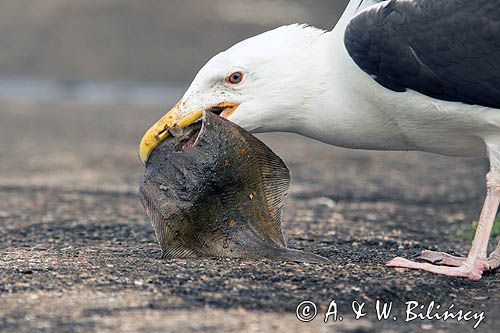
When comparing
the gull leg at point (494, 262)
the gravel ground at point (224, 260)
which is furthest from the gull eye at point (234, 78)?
the gull leg at point (494, 262)

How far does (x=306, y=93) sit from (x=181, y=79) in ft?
55.9

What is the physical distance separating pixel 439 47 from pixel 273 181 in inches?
47.7

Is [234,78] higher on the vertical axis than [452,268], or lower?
higher

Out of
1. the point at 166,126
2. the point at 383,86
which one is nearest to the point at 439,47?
the point at 383,86

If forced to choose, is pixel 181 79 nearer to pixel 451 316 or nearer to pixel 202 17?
pixel 202 17

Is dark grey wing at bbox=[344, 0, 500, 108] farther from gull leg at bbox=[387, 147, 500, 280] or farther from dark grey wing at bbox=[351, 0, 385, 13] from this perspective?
gull leg at bbox=[387, 147, 500, 280]

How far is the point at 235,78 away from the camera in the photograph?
5961 millimetres

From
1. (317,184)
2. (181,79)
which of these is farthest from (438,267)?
(181,79)

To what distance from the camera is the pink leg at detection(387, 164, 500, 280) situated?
5.77m

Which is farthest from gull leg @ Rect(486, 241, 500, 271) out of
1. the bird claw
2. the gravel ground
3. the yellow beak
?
the yellow beak

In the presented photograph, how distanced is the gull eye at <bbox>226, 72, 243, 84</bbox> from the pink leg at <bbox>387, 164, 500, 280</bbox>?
4.52 ft

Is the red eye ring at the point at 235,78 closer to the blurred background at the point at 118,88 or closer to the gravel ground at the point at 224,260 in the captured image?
the gravel ground at the point at 224,260

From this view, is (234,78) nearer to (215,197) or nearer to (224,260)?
(215,197)

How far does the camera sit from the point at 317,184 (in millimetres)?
10539
